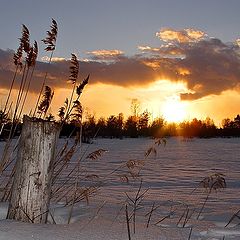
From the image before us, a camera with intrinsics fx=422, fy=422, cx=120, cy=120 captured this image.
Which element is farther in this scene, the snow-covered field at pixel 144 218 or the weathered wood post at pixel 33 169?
the weathered wood post at pixel 33 169

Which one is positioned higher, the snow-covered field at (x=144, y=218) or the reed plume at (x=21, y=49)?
the reed plume at (x=21, y=49)

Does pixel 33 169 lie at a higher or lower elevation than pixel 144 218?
higher

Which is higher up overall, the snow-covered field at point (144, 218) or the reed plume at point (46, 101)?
the reed plume at point (46, 101)

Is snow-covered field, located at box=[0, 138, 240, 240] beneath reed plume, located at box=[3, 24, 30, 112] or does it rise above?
beneath

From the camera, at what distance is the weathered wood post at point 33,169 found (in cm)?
261

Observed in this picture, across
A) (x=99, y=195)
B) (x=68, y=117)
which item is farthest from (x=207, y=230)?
(x=99, y=195)

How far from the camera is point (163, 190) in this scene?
205 inches

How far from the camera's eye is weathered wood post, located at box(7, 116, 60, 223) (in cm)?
261

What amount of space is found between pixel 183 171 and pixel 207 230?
4.91 meters

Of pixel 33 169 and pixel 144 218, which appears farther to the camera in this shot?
pixel 144 218

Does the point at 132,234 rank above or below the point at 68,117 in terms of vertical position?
below

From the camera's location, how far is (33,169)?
103 inches

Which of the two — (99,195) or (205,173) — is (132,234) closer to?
(99,195)

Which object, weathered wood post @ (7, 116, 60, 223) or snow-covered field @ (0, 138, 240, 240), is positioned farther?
weathered wood post @ (7, 116, 60, 223)
